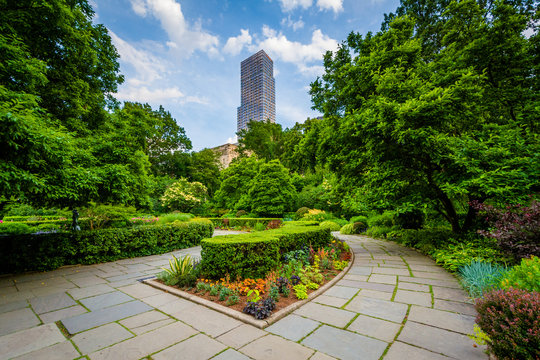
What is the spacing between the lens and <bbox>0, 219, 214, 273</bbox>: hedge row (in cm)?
466

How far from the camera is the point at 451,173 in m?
5.29

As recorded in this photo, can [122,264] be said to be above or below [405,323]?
below

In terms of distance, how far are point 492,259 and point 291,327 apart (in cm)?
423

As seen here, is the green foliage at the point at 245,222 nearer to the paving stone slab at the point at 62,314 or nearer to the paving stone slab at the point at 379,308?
the paving stone slab at the point at 379,308

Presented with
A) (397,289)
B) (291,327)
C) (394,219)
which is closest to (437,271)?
(397,289)

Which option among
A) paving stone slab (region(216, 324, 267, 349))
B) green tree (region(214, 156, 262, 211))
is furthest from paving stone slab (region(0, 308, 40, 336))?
green tree (region(214, 156, 262, 211))

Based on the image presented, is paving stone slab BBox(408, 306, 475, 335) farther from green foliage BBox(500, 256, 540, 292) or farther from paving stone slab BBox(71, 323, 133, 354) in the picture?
paving stone slab BBox(71, 323, 133, 354)

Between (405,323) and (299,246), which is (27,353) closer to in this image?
(405,323)

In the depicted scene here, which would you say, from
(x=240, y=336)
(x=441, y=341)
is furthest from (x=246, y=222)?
(x=441, y=341)

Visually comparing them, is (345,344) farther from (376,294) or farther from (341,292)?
(376,294)

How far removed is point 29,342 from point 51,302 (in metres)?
1.35

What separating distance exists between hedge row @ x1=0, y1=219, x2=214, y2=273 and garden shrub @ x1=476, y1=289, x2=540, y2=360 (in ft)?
24.6

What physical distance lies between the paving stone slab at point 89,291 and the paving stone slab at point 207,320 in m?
1.90

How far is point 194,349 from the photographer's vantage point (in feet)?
6.75
